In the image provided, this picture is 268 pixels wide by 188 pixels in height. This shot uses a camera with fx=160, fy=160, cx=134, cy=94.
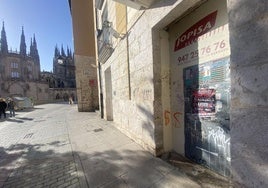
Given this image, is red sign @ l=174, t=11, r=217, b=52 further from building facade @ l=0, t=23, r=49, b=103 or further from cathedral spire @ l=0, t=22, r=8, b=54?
cathedral spire @ l=0, t=22, r=8, b=54

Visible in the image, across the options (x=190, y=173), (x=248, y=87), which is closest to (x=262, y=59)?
(x=248, y=87)

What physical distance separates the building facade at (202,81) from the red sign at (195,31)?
0.01 m

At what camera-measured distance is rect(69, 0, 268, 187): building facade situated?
55.8 inches

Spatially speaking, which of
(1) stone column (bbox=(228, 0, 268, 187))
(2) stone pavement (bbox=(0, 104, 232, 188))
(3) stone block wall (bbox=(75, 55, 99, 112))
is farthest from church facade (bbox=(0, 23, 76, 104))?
(1) stone column (bbox=(228, 0, 268, 187))

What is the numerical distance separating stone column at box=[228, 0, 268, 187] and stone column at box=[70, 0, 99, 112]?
46.6 feet

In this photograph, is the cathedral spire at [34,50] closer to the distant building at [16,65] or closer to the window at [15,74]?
the distant building at [16,65]

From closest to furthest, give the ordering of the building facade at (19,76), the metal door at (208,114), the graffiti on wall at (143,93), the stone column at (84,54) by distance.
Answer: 1. the metal door at (208,114)
2. the graffiti on wall at (143,93)
3. the stone column at (84,54)
4. the building facade at (19,76)

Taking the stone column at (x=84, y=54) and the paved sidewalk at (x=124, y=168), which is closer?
the paved sidewalk at (x=124, y=168)

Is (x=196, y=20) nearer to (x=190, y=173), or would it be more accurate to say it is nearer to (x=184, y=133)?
(x=184, y=133)

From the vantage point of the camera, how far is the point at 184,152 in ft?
10.9

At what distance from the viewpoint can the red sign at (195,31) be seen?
256 cm

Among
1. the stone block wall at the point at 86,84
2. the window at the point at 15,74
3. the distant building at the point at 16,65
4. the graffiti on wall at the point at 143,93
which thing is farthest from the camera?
the window at the point at 15,74

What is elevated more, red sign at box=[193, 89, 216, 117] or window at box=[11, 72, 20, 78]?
window at box=[11, 72, 20, 78]

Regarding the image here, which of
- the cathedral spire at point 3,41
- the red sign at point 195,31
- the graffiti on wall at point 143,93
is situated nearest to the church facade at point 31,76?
the cathedral spire at point 3,41
